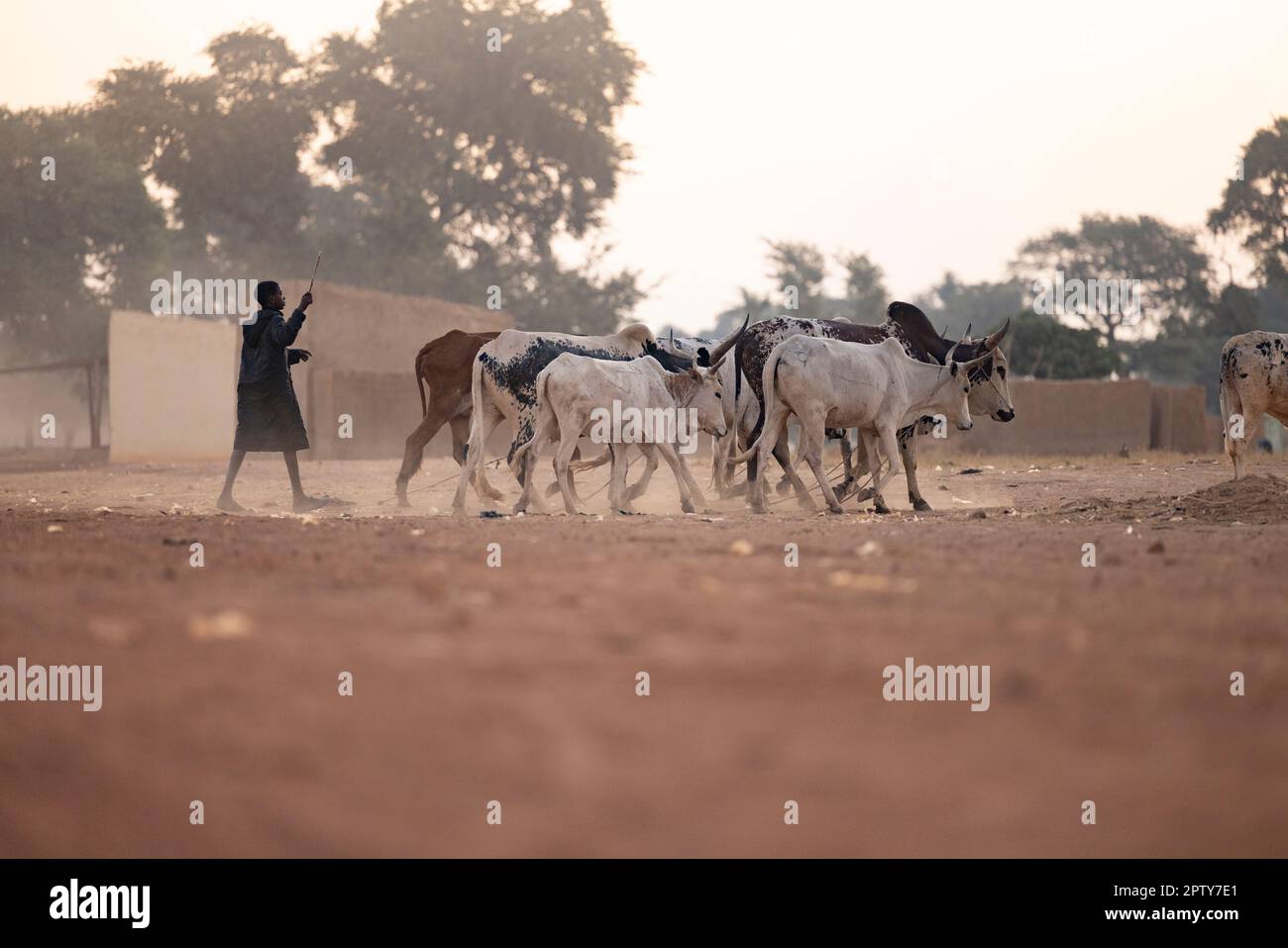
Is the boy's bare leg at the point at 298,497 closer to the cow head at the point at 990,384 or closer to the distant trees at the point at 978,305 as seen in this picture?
the cow head at the point at 990,384

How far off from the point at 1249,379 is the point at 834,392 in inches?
160

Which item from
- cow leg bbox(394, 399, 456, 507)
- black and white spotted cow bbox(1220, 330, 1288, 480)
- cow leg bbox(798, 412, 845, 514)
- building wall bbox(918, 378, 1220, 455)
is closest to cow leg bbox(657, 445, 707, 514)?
cow leg bbox(798, 412, 845, 514)

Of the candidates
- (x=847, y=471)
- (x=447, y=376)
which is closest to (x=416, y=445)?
(x=447, y=376)

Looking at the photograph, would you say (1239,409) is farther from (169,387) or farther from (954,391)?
(169,387)

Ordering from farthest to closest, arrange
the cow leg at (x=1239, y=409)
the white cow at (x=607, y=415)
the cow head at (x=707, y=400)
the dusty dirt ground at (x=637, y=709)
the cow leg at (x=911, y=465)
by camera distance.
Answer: the cow leg at (x=1239, y=409) < the cow head at (x=707, y=400) < the cow leg at (x=911, y=465) < the white cow at (x=607, y=415) < the dusty dirt ground at (x=637, y=709)

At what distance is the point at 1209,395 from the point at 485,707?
54.0 meters

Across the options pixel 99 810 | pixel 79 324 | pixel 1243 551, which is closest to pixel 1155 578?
pixel 1243 551

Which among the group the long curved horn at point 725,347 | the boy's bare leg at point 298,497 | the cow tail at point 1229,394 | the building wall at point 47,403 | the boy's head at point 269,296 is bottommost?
the boy's bare leg at point 298,497

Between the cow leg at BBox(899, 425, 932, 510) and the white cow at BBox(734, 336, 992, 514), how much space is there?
26cm

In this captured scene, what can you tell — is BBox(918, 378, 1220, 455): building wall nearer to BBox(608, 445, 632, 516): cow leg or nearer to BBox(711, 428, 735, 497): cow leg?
BBox(711, 428, 735, 497): cow leg

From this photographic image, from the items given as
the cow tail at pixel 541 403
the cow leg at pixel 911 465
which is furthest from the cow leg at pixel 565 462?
the cow leg at pixel 911 465

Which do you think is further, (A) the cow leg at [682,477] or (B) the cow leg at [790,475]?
(B) the cow leg at [790,475]

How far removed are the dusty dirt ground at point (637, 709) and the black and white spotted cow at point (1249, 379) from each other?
729 cm

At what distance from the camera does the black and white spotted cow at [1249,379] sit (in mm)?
13164
